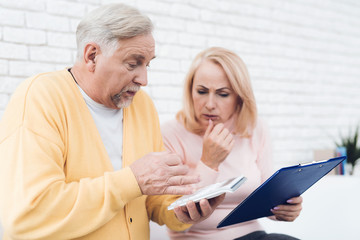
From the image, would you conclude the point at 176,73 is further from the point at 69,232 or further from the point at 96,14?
the point at 69,232

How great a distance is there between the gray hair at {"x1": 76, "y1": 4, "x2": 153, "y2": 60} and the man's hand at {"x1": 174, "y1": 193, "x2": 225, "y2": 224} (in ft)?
1.92

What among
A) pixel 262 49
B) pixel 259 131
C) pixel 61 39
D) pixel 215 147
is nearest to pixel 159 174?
pixel 215 147

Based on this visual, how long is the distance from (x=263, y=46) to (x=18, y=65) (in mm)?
1692

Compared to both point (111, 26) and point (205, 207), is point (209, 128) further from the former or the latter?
point (111, 26)

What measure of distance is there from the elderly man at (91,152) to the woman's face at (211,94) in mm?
418

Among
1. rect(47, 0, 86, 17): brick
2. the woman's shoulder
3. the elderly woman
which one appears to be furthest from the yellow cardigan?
the woman's shoulder

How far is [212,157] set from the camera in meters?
1.64

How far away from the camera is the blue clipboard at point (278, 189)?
123cm

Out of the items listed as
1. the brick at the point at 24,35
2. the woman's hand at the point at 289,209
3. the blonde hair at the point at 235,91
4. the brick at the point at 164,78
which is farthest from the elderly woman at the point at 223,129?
the brick at the point at 24,35

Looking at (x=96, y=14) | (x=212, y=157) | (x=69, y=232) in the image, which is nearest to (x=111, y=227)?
(x=69, y=232)

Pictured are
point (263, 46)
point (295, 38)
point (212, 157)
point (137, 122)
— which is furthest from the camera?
point (295, 38)

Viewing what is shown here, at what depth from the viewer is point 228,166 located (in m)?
1.87

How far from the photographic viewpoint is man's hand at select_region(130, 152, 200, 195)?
1.18 metres

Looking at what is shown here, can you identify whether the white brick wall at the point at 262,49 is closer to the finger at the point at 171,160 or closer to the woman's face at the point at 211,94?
the woman's face at the point at 211,94
